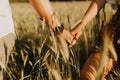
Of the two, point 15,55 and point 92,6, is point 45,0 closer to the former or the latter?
point 92,6

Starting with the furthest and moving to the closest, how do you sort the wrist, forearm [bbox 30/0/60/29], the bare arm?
1. the bare arm
2. forearm [bbox 30/0/60/29]
3. the wrist

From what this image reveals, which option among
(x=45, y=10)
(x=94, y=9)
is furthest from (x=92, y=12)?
(x=45, y=10)

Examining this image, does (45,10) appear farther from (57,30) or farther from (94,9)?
(94,9)

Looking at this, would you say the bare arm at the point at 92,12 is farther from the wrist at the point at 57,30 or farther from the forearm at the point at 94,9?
the wrist at the point at 57,30

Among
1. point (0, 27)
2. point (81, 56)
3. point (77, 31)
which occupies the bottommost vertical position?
point (81, 56)

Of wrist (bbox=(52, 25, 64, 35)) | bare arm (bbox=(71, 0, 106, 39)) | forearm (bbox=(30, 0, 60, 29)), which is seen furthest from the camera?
bare arm (bbox=(71, 0, 106, 39))

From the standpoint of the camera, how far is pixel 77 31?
1.76m

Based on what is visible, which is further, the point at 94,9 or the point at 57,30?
the point at 94,9

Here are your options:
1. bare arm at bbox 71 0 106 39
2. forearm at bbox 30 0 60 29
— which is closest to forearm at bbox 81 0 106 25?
bare arm at bbox 71 0 106 39

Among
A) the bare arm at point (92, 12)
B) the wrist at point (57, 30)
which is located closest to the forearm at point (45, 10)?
the wrist at point (57, 30)

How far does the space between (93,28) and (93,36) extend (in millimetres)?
46

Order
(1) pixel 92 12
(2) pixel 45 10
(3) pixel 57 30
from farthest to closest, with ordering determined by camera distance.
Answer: (1) pixel 92 12 → (2) pixel 45 10 → (3) pixel 57 30

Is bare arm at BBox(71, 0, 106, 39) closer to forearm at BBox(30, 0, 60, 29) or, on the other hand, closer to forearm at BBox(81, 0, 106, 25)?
forearm at BBox(81, 0, 106, 25)

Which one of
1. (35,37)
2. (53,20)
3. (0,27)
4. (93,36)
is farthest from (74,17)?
(0,27)
